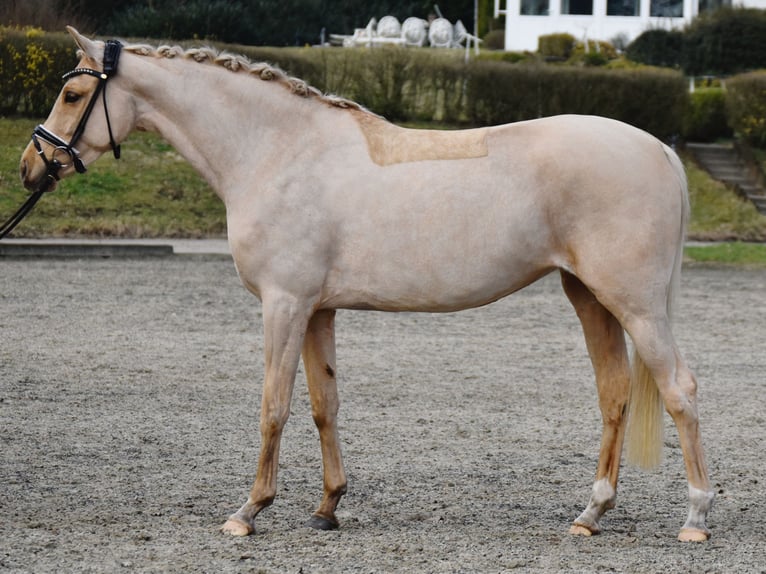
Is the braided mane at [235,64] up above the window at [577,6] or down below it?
below

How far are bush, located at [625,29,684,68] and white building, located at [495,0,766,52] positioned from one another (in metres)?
4.25

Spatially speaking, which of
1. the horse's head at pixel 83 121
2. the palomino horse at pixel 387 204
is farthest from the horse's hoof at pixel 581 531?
the horse's head at pixel 83 121

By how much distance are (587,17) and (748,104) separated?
638 inches

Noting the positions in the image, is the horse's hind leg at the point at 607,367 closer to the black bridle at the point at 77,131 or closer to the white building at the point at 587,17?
the black bridle at the point at 77,131

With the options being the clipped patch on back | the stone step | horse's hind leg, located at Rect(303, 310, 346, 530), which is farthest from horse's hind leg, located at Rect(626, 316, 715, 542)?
the stone step

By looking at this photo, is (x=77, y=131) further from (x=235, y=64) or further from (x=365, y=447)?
(x=365, y=447)

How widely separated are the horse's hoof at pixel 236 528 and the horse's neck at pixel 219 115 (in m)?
1.41

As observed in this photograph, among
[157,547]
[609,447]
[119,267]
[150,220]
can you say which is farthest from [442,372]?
[150,220]

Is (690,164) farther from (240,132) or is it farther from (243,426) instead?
(240,132)

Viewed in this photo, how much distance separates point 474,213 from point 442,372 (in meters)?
4.09

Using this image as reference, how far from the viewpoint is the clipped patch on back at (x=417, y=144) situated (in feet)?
16.9

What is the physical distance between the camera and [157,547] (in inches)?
190

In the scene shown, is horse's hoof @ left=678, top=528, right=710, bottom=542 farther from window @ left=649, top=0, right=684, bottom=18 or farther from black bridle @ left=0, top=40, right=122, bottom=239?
window @ left=649, top=0, right=684, bottom=18

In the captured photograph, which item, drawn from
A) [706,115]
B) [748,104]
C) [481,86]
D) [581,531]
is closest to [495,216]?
[581,531]
